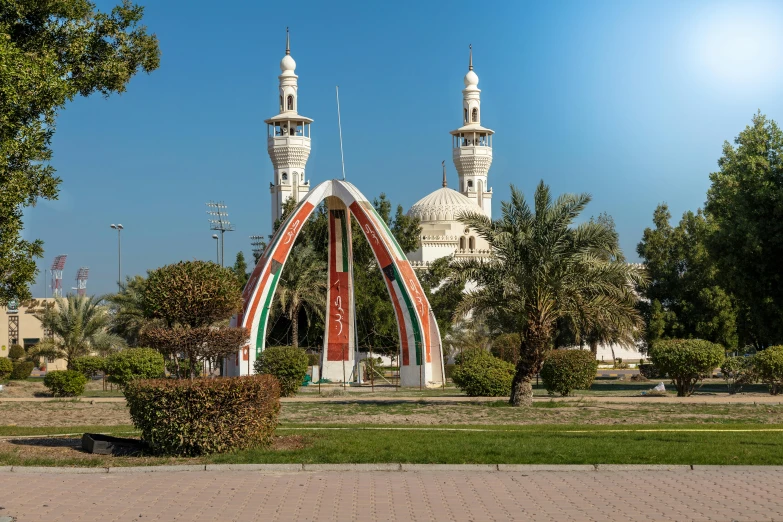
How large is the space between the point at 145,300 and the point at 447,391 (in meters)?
15.3

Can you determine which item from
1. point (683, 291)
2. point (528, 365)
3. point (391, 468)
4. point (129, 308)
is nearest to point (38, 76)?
point (391, 468)

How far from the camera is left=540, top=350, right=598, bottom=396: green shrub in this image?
947 inches

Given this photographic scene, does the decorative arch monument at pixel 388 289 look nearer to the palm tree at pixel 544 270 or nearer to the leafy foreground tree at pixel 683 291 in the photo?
the palm tree at pixel 544 270

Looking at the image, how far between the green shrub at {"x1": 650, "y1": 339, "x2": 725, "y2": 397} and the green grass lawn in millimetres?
8260

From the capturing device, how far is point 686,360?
23.7 metres

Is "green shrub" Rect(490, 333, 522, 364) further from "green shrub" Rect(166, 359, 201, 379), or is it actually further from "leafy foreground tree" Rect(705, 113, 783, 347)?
"green shrub" Rect(166, 359, 201, 379)

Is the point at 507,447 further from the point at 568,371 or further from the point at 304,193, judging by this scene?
the point at 304,193

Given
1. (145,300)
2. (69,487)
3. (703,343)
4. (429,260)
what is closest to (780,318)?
(703,343)

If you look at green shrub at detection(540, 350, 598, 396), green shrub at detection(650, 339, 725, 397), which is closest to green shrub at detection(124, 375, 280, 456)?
green shrub at detection(540, 350, 598, 396)

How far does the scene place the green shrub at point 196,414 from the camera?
39.2 feet

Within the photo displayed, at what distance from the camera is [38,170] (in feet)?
50.2

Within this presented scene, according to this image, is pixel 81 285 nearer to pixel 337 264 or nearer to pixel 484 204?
pixel 484 204

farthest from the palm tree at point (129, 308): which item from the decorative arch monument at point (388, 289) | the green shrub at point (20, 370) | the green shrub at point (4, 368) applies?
the decorative arch monument at point (388, 289)

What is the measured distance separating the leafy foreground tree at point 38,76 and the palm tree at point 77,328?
72.5ft
